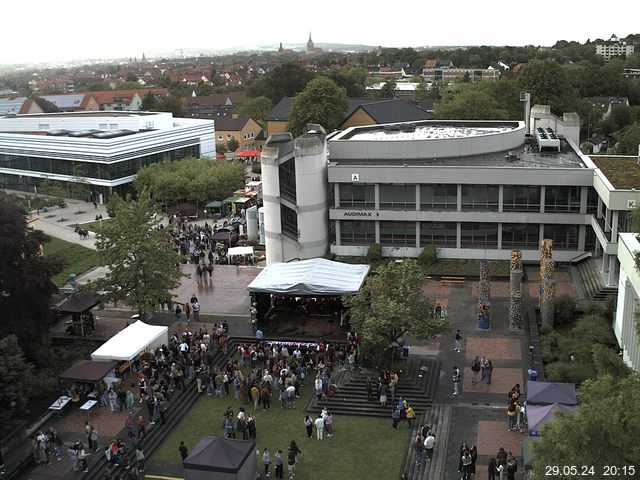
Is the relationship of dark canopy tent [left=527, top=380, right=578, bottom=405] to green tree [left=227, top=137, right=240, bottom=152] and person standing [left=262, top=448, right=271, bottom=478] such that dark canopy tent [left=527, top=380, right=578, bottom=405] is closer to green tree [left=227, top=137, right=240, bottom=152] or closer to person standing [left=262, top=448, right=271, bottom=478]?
person standing [left=262, top=448, right=271, bottom=478]

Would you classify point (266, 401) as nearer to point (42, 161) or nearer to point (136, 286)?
point (136, 286)

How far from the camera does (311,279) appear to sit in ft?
120

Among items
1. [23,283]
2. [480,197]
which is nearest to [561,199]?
[480,197]

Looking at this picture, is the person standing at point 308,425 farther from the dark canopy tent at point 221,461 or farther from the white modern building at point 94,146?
the white modern building at point 94,146

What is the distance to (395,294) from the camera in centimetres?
3138

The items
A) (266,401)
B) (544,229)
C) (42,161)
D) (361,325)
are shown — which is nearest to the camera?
(266,401)

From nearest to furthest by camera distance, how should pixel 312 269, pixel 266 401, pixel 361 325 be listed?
pixel 266 401, pixel 361 325, pixel 312 269

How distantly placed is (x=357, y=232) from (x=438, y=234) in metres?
5.25

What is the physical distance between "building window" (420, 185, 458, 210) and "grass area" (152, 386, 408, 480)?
2001 cm

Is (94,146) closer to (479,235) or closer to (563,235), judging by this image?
(479,235)

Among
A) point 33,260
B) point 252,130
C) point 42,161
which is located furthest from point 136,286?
point 252,130

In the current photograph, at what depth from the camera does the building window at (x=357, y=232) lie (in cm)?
4759

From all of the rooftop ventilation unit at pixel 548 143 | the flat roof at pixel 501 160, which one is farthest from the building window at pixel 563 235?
the rooftop ventilation unit at pixel 548 143

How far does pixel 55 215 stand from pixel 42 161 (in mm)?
12995
